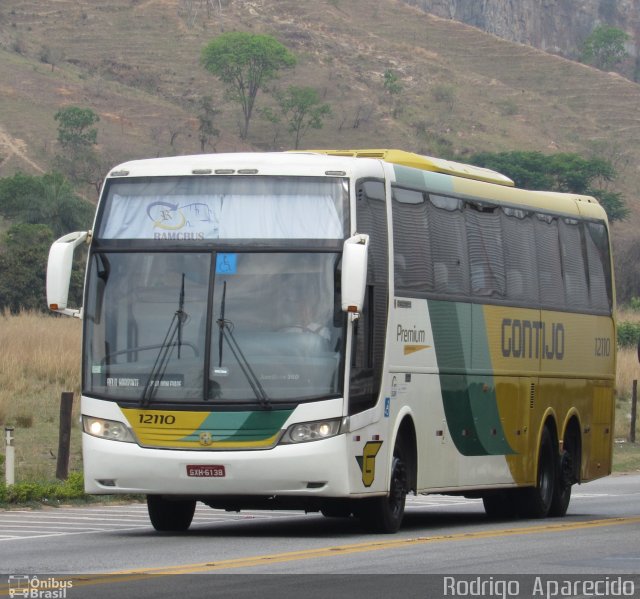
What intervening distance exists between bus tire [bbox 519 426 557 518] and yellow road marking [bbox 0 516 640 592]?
1557 mm

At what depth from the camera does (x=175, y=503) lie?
1623cm

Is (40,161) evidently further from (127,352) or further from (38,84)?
(127,352)

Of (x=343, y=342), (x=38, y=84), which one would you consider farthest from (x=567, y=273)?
(x=38, y=84)

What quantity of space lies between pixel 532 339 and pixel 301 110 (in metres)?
122

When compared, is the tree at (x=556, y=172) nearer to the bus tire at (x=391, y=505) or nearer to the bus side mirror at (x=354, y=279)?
the bus tire at (x=391, y=505)

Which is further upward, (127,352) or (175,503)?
(127,352)

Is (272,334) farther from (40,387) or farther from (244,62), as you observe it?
(244,62)

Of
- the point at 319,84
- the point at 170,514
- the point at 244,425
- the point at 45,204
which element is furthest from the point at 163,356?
the point at 319,84

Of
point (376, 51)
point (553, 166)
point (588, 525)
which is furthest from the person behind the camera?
→ point (376, 51)

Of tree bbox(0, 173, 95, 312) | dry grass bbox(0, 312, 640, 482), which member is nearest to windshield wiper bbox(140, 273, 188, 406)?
dry grass bbox(0, 312, 640, 482)

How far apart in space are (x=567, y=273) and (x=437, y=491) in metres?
4.48

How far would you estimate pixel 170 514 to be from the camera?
16203mm

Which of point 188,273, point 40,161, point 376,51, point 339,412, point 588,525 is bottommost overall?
point 588,525

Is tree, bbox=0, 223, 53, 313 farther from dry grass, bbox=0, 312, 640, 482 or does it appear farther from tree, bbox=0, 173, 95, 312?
dry grass, bbox=0, 312, 640, 482
